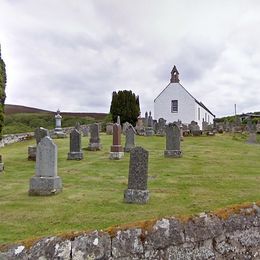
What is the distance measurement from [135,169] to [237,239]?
4660 mm

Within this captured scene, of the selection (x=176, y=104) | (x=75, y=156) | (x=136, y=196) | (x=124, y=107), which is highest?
(x=176, y=104)

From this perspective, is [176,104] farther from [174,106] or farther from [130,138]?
[130,138]

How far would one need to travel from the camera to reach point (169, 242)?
4.54m

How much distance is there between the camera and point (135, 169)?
376 inches

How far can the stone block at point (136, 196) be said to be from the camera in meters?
9.23

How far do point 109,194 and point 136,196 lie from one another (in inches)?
46.5

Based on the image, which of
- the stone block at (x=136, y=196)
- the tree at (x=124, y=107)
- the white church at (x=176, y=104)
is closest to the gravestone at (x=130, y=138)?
the stone block at (x=136, y=196)

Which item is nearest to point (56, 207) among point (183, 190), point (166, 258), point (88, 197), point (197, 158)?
point (88, 197)

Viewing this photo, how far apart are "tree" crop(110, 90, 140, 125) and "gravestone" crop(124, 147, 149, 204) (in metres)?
34.2

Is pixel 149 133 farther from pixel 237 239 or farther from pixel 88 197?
pixel 237 239

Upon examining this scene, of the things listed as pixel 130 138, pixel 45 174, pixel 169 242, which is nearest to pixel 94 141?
pixel 130 138

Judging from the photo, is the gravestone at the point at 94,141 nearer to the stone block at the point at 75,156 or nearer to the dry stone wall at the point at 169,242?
the stone block at the point at 75,156

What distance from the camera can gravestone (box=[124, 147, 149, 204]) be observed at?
9297 millimetres

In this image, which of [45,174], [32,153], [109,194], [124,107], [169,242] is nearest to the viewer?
[169,242]
